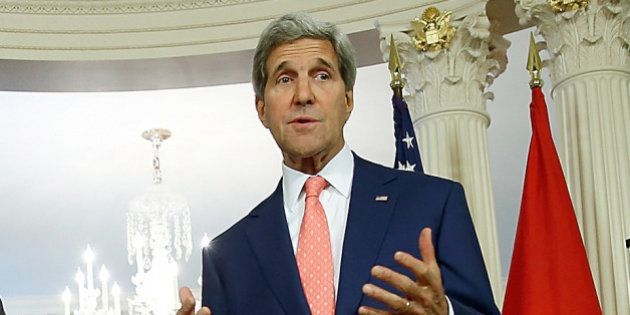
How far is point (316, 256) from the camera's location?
2.63 meters

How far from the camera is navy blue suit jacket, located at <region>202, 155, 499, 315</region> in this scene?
2557 millimetres

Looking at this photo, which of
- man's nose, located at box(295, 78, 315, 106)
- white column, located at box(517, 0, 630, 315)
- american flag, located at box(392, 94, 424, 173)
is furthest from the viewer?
white column, located at box(517, 0, 630, 315)

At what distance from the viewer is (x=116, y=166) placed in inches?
536

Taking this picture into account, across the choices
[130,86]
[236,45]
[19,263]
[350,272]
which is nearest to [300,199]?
[350,272]

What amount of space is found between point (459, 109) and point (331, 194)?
5.23 m

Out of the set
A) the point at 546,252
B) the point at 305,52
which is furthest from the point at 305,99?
the point at 546,252

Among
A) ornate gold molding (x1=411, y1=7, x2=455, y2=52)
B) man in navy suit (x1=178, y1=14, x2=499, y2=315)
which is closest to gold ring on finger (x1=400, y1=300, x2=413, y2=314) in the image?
man in navy suit (x1=178, y1=14, x2=499, y2=315)

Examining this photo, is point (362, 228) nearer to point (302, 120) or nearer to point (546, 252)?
point (302, 120)

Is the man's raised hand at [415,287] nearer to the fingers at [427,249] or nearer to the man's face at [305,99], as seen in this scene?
the fingers at [427,249]

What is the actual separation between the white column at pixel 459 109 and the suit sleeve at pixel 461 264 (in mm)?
5018

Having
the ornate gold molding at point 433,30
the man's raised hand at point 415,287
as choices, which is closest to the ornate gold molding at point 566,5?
the ornate gold molding at point 433,30

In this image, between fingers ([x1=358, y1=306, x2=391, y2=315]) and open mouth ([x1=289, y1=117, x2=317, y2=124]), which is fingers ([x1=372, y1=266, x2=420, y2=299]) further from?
open mouth ([x1=289, y1=117, x2=317, y2=124])

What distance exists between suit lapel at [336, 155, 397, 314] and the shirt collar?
25mm

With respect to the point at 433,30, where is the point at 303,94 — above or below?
below
